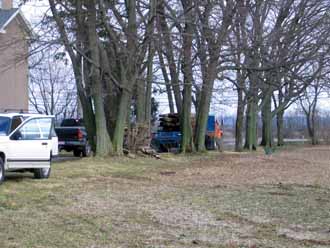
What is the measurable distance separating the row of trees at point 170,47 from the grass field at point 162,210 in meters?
6.61

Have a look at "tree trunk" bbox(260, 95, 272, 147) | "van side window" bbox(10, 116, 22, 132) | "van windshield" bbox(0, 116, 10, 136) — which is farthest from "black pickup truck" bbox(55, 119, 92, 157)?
"tree trunk" bbox(260, 95, 272, 147)

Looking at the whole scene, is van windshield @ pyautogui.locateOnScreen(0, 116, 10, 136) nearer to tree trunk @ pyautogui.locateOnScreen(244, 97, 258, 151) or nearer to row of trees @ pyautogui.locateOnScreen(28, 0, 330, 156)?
row of trees @ pyautogui.locateOnScreen(28, 0, 330, 156)

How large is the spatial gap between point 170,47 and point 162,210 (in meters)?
15.9

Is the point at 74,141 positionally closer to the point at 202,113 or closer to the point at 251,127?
the point at 202,113

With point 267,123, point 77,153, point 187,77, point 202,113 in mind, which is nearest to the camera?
point 187,77

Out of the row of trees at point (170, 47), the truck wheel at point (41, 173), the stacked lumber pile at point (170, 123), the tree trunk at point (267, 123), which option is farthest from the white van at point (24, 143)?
the tree trunk at point (267, 123)

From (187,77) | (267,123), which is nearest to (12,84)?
(187,77)

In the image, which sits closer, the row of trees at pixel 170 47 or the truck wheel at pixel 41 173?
the truck wheel at pixel 41 173

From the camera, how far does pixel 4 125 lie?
15781mm

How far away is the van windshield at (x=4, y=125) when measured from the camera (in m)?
15.6

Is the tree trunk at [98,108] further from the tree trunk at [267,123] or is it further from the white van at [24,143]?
the tree trunk at [267,123]

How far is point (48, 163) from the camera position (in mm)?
16531

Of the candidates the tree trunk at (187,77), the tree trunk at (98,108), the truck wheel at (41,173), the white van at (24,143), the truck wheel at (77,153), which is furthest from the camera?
the truck wheel at (77,153)

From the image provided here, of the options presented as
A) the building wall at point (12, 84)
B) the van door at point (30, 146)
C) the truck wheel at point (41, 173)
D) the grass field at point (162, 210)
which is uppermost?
the building wall at point (12, 84)
